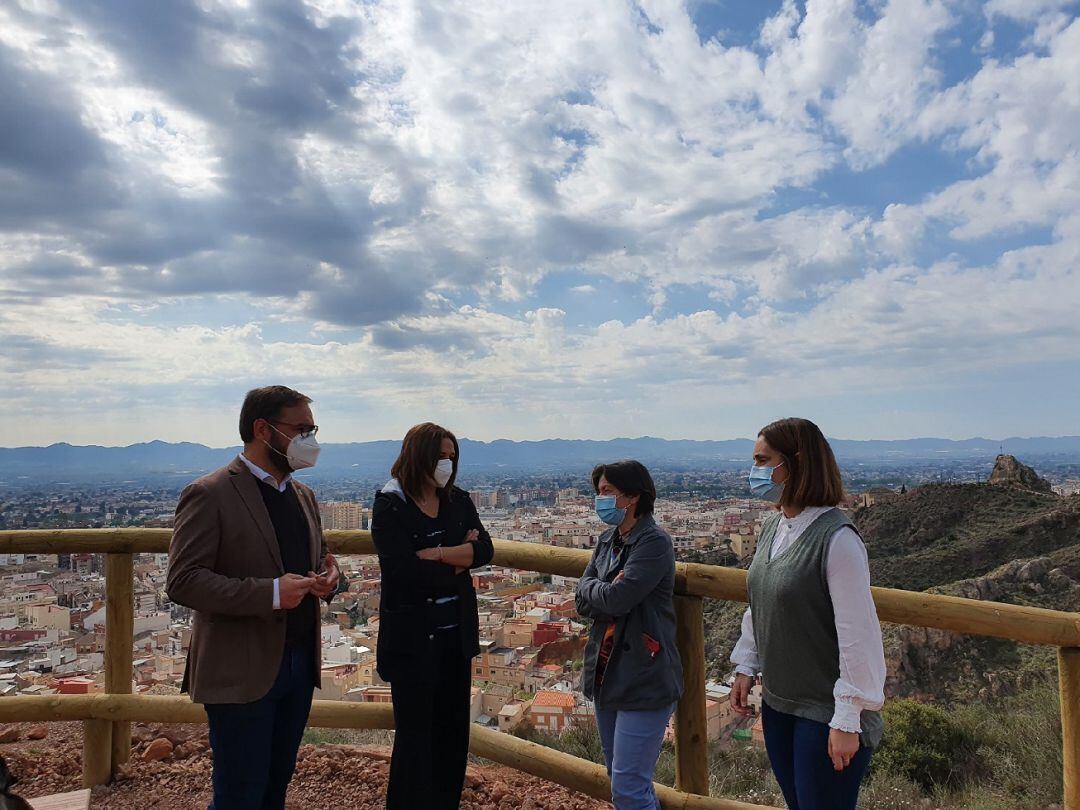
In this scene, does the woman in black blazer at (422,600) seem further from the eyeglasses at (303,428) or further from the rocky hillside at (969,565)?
the rocky hillside at (969,565)

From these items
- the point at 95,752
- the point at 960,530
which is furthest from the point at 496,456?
the point at 95,752

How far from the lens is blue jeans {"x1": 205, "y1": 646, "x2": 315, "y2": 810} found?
101 inches

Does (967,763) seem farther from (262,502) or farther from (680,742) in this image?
(262,502)

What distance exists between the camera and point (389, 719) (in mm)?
3576

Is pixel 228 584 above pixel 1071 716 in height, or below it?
above

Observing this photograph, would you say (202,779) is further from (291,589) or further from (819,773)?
(819,773)

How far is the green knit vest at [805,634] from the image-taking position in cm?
223

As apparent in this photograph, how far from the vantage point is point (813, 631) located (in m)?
2.24

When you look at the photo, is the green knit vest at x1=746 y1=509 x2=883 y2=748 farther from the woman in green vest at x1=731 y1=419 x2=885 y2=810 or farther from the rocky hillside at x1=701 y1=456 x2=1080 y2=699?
the rocky hillside at x1=701 y1=456 x2=1080 y2=699

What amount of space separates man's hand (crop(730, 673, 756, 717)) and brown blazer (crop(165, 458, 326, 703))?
5.42ft

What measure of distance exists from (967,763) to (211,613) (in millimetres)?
3378

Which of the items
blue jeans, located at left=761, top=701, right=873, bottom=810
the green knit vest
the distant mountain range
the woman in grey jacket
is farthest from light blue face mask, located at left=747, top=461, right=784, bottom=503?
the distant mountain range

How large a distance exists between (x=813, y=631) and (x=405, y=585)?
152cm

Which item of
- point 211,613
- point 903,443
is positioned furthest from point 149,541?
point 903,443
